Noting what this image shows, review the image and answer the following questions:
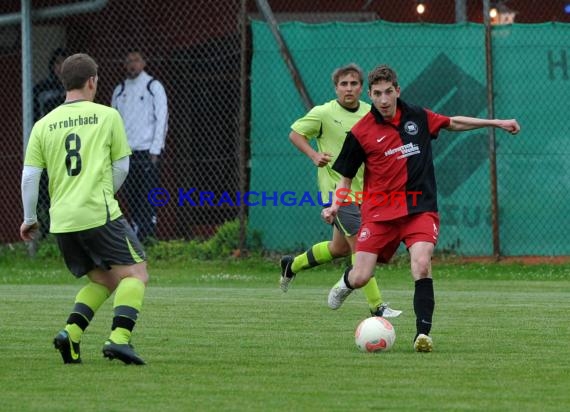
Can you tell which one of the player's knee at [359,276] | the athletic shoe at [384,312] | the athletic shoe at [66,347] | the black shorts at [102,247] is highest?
the black shorts at [102,247]

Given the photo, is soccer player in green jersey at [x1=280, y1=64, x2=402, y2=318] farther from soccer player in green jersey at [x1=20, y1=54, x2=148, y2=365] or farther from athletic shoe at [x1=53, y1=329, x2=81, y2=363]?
athletic shoe at [x1=53, y1=329, x2=81, y2=363]

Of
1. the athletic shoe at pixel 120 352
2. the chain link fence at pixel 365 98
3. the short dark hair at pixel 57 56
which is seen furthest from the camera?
the short dark hair at pixel 57 56

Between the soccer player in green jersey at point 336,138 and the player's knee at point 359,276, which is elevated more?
the soccer player in green jersey at point 336,138

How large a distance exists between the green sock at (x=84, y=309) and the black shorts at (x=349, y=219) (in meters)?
3.82

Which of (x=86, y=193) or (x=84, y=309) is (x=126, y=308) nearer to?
(x=84, y=309)

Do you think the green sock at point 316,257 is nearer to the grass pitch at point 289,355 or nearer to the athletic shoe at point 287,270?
the athletic shoe at point 287,270

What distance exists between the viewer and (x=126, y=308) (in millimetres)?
7848

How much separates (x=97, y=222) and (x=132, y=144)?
31.2 ft

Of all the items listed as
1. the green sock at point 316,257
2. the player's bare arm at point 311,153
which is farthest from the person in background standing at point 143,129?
the player's bare arm at point 311,153

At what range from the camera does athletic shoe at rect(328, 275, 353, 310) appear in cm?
1102

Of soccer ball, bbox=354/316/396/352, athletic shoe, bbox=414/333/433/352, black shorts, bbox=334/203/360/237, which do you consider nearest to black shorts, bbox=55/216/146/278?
soccer ball, bbox=354/316/396/352

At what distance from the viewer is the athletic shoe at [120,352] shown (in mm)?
7715

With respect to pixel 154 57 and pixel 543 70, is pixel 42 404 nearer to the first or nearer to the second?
pixel 543 70

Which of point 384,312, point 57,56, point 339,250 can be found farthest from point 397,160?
point 57,56
